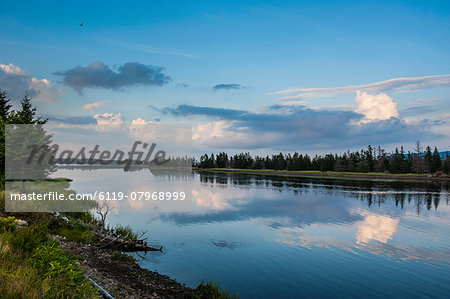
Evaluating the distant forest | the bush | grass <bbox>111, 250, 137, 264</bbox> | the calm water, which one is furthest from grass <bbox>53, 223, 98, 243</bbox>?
the distant forest

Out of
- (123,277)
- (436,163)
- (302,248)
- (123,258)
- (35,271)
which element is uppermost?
(436,163)

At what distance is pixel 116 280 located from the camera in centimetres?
1231

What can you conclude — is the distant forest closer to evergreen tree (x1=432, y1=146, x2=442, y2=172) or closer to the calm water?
evergreen tree (x1=432, y1=146, x2=442, y2=172)

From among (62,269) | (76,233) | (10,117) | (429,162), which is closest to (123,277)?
(62,269)

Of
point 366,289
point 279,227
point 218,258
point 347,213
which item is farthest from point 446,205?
point 218,258

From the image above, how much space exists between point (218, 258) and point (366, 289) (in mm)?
8783

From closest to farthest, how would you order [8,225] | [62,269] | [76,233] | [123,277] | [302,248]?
1. [62,269]
2. [123,277]
3. [8,225]
4. [76,233]
5. [302,248]

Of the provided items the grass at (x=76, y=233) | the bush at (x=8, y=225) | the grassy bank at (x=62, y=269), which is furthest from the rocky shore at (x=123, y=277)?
the bush at (x=8, y=225)

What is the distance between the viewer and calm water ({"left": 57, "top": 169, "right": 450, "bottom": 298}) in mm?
15055

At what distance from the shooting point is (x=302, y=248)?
21391 millimetres

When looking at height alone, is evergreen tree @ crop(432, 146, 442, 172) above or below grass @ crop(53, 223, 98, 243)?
above

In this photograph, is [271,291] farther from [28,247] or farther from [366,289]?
[28,247]

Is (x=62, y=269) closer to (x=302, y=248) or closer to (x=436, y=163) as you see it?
(x=302, y=248)

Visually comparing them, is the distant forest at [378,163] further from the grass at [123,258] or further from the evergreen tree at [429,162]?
the grass at [123,258]
